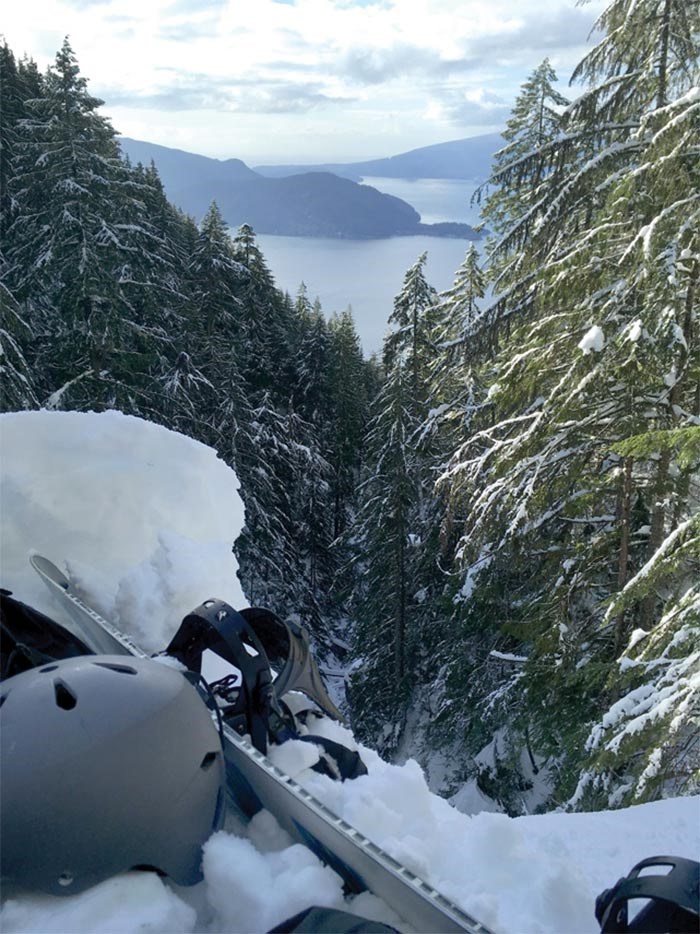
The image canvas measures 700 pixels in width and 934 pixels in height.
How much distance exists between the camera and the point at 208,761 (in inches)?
102

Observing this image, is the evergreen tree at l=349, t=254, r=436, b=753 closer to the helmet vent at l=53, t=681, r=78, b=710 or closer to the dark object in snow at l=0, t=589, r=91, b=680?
the dark object in snow at l=0, t=589, r=91, b=680

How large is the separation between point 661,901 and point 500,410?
818cm

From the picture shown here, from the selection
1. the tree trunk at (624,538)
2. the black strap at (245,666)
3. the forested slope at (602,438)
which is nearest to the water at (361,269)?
the forested slope at (602,438)

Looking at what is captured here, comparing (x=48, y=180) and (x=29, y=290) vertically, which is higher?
(x=48, y=180)

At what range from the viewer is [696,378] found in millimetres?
7301

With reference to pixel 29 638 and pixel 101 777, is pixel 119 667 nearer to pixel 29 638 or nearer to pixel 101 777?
pixel 101 777

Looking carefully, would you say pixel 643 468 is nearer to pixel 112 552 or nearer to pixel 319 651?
pixel 112 552

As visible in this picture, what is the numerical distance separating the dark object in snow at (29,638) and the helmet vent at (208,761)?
1.33 meters

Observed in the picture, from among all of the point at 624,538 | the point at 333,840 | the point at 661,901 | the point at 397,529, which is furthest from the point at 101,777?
the point at 397,529

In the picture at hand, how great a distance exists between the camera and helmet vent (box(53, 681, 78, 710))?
2408 mm

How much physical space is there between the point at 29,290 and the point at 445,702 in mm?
16043

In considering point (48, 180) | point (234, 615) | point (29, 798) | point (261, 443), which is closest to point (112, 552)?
point (234, 615)

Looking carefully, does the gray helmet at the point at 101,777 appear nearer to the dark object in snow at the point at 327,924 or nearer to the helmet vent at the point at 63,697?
the helmet vent at the point at 63,697

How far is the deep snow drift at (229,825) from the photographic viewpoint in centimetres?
220
